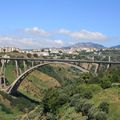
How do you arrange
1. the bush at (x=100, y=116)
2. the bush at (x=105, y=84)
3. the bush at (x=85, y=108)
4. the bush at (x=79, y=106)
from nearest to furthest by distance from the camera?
the bush at (x=100, y=116) → the bush at (x=85, y=108) → the bush at (x=79, y=106) → the bush at (x=105, y=84)

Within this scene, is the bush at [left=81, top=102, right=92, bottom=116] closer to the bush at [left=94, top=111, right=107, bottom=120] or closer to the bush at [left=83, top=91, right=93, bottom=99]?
the bush at [left=94, top=111, right=107, bottom=120]

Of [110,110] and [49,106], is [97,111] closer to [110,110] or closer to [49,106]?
[110,110]

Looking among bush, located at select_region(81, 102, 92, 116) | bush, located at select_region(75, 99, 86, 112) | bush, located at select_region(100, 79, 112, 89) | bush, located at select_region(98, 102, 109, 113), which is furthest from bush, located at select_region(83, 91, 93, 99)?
bush, located at select_region(98, 102, 109, 113)

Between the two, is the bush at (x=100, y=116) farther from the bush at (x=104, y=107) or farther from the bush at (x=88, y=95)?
the bush at (x=88, y=95)

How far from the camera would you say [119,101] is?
150ft

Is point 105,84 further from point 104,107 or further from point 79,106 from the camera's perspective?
point 104,107

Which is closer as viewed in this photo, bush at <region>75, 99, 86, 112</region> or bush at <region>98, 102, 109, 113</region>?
bush at <region>98, 102, 109, 113</region>

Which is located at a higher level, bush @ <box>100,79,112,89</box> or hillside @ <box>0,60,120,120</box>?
bush @ <box>100,79,112,89</box>

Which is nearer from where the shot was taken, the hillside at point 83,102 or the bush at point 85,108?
the hillside at point 83,102

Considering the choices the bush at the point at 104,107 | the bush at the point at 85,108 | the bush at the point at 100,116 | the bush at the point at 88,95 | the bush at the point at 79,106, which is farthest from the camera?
the bush at the point at 88,95

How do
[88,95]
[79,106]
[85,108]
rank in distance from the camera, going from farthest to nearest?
[88,95] → [79,106] → [85,108]

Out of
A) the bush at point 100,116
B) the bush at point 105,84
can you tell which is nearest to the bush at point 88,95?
the bush at point 105,84

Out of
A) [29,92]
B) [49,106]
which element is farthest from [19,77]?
[49,106]

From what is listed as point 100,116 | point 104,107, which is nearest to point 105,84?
point 104,107
